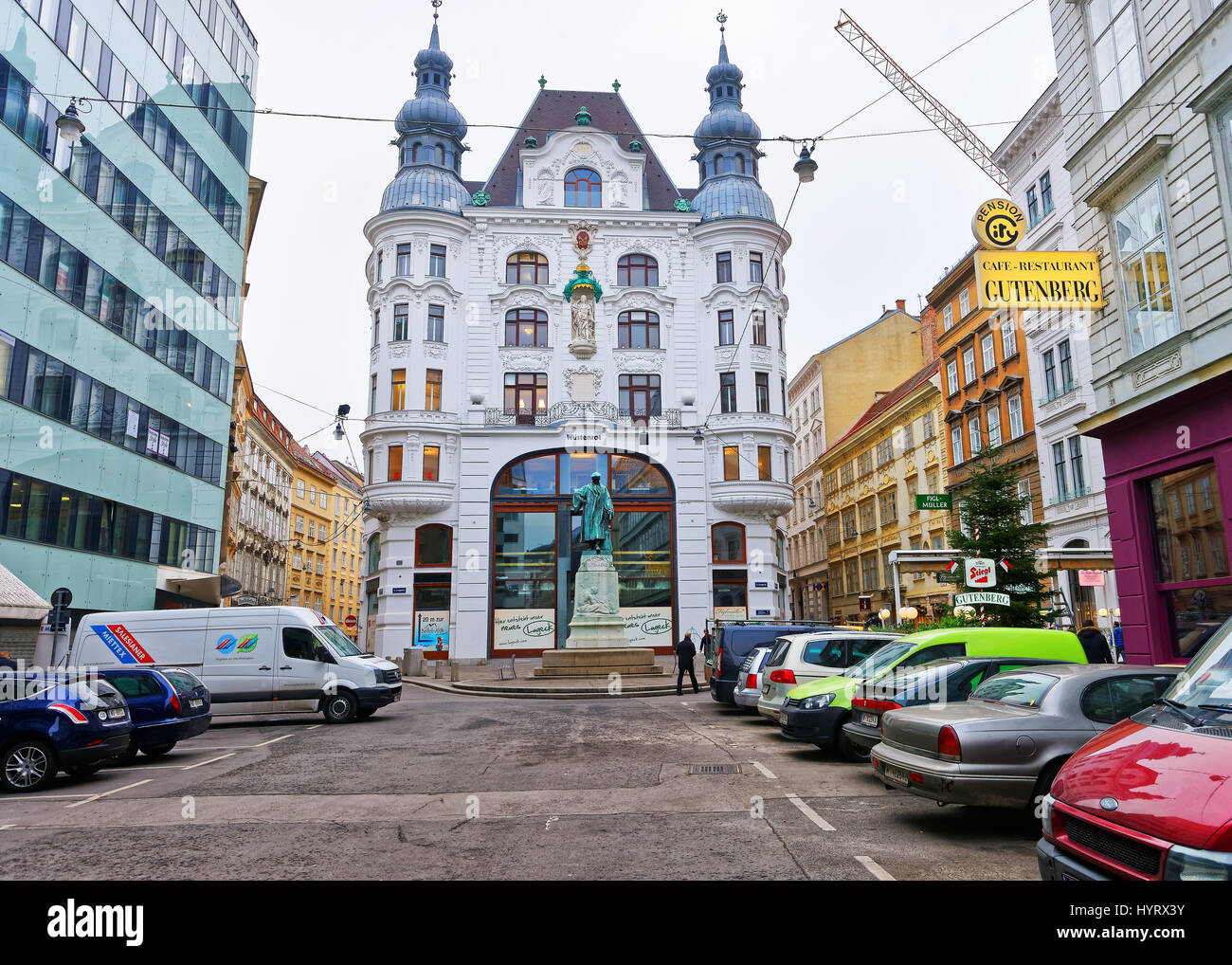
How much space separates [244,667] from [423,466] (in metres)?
20.8

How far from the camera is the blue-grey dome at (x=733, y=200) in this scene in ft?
136

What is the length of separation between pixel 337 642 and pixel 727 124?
115 feet

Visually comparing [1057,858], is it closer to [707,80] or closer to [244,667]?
[244,667]

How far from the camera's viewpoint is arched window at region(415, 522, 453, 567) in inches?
1484

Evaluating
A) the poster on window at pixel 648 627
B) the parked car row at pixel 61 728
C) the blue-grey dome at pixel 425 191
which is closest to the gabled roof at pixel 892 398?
the poster on window at pixel 648 627

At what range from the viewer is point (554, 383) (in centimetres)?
3981

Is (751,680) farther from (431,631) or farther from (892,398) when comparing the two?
(892,398)

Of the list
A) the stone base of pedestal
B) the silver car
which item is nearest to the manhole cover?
the silver car

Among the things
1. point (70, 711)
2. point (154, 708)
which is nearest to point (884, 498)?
point (154, 708)

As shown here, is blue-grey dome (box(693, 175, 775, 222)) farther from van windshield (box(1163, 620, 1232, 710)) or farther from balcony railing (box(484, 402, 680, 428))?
van windshield (box(1163, 620, 1232, 710))

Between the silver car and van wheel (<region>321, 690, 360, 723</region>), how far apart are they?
750 cm

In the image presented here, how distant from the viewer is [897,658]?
1075 centimetres

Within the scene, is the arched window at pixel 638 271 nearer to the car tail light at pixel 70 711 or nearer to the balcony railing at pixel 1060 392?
the balcony railing at pixel 1060 392
